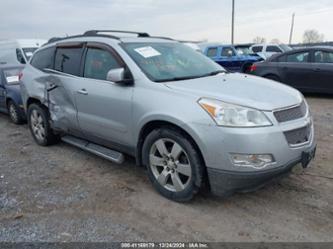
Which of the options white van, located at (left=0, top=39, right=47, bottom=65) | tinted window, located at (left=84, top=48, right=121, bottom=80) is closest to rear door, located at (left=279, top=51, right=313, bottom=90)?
tinted window, located at (left=84, top=48, right=121, bottom=80)

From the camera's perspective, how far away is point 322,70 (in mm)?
8742

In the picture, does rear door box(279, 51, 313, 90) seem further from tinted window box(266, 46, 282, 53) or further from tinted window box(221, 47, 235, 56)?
tinted window box(266, 46, 282, 53)

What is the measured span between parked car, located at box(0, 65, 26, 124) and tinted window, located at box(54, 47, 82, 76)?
2.68 m

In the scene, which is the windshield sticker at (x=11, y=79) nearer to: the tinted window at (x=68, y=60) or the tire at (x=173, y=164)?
the tinted window at (x=68, y=60)

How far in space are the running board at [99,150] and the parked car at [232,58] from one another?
10.3 metres

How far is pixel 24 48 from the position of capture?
15.4 metres

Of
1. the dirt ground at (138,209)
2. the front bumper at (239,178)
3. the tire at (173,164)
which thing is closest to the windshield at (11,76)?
the dirt ground at (138,209)

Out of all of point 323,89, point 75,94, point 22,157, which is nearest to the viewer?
point 75,94

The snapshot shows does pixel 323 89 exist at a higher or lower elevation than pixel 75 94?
lower

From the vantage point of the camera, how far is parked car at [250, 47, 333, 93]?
28.8 ft

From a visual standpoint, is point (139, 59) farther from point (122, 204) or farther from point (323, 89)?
point (323, 89)

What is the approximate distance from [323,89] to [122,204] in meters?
7.53

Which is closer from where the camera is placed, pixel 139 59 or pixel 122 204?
pixel 122 204

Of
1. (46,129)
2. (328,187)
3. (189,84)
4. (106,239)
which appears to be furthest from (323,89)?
(106,239)
